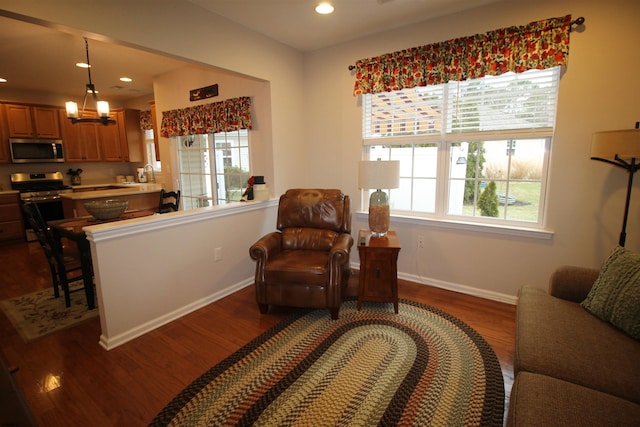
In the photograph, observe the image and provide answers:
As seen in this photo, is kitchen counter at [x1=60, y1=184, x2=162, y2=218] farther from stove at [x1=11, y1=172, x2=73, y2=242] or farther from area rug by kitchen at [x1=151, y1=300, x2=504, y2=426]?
area rug by kitchen at [x1=151, y1=300, x2=504, y2=426]

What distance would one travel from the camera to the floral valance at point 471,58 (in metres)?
2.36

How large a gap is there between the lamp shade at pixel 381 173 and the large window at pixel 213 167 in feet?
5.78

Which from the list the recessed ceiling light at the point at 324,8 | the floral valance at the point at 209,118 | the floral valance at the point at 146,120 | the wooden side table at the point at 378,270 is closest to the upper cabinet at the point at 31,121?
the floral valance at the point at 146,120

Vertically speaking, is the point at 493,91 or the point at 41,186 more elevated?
the point at 493,91

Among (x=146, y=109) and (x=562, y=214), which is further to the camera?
(x=146, y=109)

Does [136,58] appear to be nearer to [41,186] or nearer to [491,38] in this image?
[41,186]

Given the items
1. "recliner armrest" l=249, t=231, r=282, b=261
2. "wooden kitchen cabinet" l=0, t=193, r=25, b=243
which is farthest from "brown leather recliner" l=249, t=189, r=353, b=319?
Result: "wooden kitchen cabinet" l=0, t=193, r=25, b=243

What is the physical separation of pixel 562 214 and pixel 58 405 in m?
3.68

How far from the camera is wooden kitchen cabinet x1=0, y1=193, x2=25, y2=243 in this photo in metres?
4.93

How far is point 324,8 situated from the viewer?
8.64 feet

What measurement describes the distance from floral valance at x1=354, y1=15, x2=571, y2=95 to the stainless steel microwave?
557 centimetres

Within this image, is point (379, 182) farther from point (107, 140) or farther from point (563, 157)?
point (107, 140)

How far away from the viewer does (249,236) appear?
3.33 meters

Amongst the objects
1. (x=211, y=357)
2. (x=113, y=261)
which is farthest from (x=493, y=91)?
(x=113, y=261)
